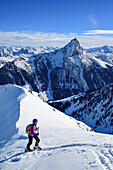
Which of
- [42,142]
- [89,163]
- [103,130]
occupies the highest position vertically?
[89,163]

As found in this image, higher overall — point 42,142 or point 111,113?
point 42,142

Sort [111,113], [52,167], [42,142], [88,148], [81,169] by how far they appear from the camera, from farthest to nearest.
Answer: [111,113] < [42,142] < [88,148] < [52,167] < [81,169]

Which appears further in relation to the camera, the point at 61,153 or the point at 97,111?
the point at 97,111

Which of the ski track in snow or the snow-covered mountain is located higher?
the ski track in snow

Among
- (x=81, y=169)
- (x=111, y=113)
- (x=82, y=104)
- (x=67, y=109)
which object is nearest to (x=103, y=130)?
(x=111, y=113)

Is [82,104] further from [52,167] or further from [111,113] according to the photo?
[52,167]

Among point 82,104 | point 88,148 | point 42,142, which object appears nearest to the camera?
point 88,148

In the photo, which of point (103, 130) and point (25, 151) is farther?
point (103, 130)

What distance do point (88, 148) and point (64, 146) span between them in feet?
6.87

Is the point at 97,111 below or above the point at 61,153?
below

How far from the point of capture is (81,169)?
8.23 m

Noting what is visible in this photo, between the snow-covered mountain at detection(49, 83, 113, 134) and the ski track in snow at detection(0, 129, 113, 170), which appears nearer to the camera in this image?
the ski track in snow at detection(0, 129, 113, 170)

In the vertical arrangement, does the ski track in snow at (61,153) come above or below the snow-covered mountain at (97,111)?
above

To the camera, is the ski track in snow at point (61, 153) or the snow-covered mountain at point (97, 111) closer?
the ski track in snow at point (61, 153)
